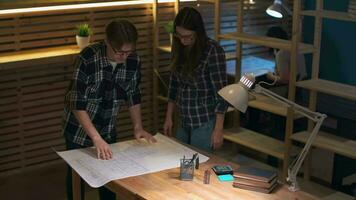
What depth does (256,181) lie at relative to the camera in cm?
284

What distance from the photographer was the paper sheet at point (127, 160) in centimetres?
298

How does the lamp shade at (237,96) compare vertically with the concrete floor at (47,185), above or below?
above

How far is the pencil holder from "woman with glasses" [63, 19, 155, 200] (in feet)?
1.52

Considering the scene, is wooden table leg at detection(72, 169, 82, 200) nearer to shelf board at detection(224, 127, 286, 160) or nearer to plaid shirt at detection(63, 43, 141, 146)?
plaid shirt at detection(63, 43, 141, 146)

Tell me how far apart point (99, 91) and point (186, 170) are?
741 millimetres

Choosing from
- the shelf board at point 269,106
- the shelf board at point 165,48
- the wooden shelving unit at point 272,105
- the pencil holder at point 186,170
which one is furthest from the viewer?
the shelf board at point 165,48

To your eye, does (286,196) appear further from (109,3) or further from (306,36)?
(306,36)

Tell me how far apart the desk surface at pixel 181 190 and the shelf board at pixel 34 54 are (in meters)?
2.04

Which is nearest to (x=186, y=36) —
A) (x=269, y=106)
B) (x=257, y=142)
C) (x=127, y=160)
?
(x=127, y=160)

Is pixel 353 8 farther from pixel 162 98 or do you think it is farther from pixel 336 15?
pixel 162 98

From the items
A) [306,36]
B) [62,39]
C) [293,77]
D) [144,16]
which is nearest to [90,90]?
[293,77]

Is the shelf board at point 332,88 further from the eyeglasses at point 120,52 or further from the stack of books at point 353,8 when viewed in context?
the eyeglasses at point 120,52

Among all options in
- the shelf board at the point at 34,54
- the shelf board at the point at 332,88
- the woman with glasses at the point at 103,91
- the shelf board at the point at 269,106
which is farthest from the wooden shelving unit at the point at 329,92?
the shelf board at the point at 34,54

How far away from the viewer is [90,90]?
328 cm
